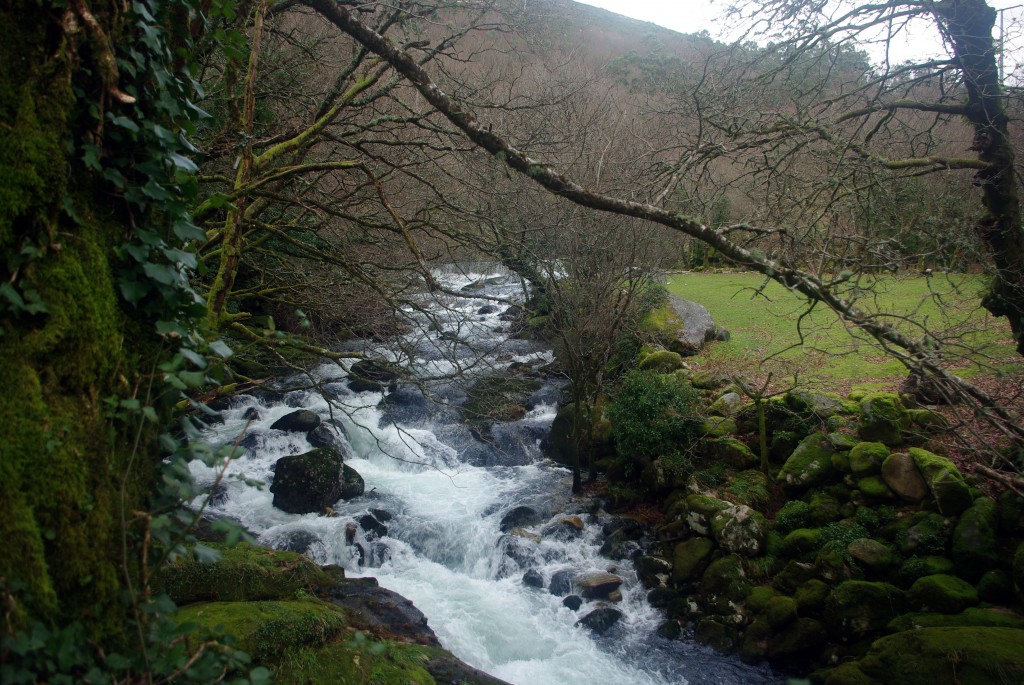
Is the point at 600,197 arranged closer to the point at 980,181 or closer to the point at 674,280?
the point at 980,181

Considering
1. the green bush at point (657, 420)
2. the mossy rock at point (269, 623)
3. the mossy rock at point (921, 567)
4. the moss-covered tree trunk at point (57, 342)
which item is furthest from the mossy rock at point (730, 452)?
the moss-covered tree trunk at point (57, 342)

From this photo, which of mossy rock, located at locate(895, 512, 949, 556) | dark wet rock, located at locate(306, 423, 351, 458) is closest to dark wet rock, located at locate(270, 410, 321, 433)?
dark wet rock, located at locate(306, 423, 351, 458)

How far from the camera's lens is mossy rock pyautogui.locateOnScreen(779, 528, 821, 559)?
27.1ft

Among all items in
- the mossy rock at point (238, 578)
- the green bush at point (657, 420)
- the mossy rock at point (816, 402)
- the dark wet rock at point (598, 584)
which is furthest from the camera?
the green bush at point (657, 420)

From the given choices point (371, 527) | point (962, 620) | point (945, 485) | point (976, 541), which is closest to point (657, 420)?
point (945, 485)

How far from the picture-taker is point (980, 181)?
710 centimetres

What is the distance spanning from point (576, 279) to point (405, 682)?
760 cm

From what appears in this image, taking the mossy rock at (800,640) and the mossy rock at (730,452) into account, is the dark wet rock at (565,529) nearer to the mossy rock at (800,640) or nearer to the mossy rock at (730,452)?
the mossy rock at (730,452)

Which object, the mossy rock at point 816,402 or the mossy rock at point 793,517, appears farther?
the mossy rock at point 816,402

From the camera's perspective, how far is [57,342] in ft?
6.20

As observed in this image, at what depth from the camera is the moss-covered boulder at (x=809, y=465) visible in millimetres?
9016

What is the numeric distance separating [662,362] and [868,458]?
494cm

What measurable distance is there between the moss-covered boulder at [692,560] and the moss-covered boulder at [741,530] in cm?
20

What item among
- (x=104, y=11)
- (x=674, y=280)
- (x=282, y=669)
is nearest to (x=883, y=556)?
(x=282, y=669)
